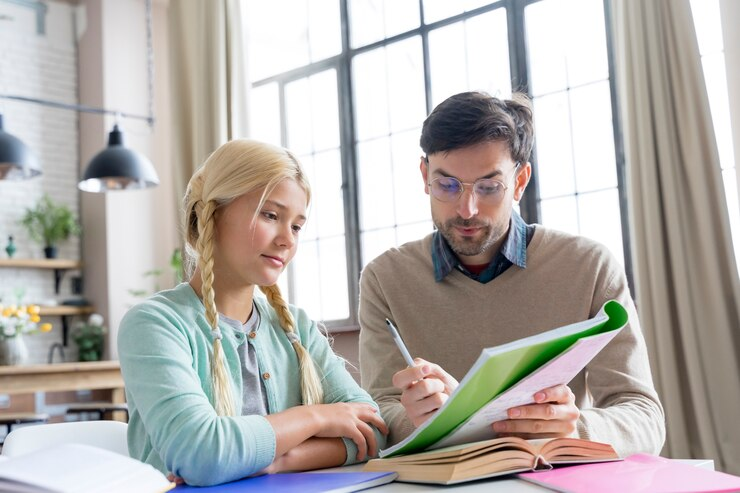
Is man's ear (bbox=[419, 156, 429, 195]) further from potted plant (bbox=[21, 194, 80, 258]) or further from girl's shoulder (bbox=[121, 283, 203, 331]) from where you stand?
potted plant (bbox=[21, 194, 80, 258])

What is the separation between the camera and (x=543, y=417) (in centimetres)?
111

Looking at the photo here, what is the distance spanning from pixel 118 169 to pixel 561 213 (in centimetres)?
234

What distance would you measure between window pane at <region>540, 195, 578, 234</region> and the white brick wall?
3.58m

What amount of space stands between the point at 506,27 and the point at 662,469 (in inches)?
145

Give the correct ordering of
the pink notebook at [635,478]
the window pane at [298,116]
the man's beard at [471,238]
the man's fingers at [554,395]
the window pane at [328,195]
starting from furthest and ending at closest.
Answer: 1. the window pane at [298,116]
2. the window pane at [328,195]
3. the man's beard at [471,238]
4. the man's fingers at [554,395]
5. the pink notebook at [635,478]

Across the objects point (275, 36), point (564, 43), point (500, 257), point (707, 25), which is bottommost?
point (500, 257)

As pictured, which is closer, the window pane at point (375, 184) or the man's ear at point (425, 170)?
the man's ear at point (425, 170)

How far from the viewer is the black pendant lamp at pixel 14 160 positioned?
4.20 m

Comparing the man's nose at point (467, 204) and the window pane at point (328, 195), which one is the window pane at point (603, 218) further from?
the man's nose at point (467, 204)

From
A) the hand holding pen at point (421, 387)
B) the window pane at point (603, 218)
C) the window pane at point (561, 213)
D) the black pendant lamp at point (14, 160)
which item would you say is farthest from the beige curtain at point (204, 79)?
the hand holding pen at point (421, 387)

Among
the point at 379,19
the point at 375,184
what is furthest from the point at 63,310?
the point at 379,19

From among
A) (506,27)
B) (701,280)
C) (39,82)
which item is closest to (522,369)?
(701,280)

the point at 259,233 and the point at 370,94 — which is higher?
the point at 370,94

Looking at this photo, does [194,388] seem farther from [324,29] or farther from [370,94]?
[324,29]
